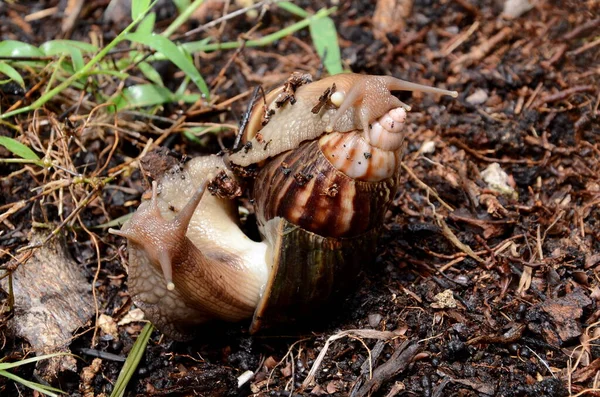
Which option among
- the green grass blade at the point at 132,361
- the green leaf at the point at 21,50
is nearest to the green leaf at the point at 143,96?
the green leaf at the point at 21,50

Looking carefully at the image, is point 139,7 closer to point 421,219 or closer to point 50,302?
point 50,302

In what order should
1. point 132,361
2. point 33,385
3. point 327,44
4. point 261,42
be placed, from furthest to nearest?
point 261,42, point 327,44, point 132,361, point 33,385

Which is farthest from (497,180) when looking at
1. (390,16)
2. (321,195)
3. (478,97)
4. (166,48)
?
(166,48)

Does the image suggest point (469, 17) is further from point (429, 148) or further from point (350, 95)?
point (350, 95)

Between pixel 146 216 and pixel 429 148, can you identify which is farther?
pixel 429 148

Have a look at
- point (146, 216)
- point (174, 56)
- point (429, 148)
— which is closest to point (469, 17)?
point (429, 148)

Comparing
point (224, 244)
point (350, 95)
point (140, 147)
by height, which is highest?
point (350, 95)

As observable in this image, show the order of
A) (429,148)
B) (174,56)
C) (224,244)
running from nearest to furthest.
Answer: (224,244) → (174,56) → (429,148)

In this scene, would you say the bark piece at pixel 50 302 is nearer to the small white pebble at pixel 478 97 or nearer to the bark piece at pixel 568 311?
the bark piece at pixel 568 311
